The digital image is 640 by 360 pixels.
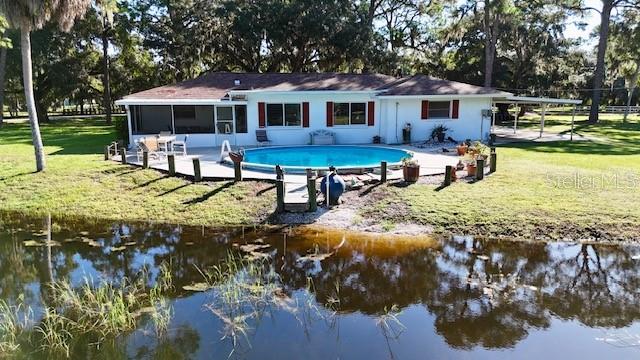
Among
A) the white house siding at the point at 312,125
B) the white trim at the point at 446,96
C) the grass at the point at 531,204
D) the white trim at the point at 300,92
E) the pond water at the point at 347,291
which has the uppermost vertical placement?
the white trim at the point at 300,92

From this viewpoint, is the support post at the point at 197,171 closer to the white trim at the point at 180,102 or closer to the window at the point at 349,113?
the white trim at the point at 180,102

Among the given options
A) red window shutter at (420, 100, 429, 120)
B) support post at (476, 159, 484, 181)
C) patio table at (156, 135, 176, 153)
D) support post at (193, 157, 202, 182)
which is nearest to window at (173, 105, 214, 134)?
patio table at (156, 135, 176, 153)

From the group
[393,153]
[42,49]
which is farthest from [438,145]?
[42,49]

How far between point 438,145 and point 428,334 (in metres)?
15.8

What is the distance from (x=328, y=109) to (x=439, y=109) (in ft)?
17.5

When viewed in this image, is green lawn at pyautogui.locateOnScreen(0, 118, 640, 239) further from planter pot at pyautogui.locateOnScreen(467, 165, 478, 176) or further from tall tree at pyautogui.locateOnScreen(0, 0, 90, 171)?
tall tree at pyautogui.locateOnScreen(0, 0, 90, 171)

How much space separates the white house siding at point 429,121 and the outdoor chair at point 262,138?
18.4 feet

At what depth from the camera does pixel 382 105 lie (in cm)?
2234

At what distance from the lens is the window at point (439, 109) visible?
2244 centimetres

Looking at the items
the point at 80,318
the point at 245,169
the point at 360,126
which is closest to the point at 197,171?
the point at 245,169

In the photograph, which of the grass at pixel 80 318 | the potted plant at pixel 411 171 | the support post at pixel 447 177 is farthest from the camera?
the potted plant at pixel 411 171

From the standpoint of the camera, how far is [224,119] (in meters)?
21.9

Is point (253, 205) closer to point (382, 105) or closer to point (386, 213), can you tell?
point (386, 213)

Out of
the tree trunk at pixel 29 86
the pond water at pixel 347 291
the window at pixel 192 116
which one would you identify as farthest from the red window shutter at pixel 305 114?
the pond water at pixel 347 291
